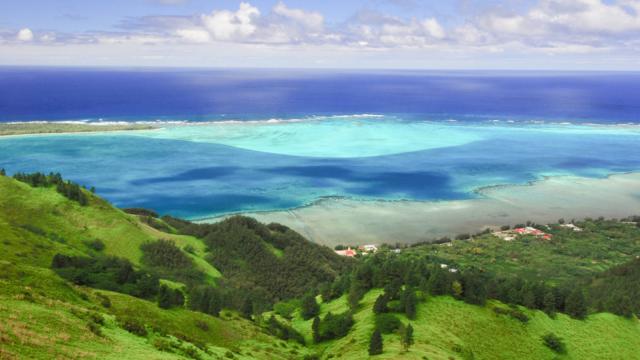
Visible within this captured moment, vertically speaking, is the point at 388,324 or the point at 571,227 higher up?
the point at 388,324

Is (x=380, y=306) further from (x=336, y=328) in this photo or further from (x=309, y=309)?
(x=309, y=309)

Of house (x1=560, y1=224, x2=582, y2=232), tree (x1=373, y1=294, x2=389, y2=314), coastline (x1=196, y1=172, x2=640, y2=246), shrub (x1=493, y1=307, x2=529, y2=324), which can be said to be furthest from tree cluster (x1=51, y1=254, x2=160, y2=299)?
house (x1=560, y1=224, x2=582, y2=232)

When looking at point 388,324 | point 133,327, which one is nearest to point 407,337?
point 388,324

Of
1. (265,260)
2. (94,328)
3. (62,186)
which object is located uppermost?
(62,186)

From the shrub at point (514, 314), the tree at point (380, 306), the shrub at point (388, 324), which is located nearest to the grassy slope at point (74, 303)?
the shrub at point (388, 324)

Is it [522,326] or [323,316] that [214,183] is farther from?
[522,326]

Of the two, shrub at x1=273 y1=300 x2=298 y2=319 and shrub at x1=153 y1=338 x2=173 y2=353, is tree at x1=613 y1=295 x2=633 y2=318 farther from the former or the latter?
shrub at x1=153 y1=338 x2=173 y2=353

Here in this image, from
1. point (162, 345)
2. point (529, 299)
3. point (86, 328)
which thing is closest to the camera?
point (86, 328)

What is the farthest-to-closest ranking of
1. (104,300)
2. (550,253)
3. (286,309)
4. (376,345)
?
1. (550,253)
2. (286,309)
3. (376,345)
4. (104,300)
